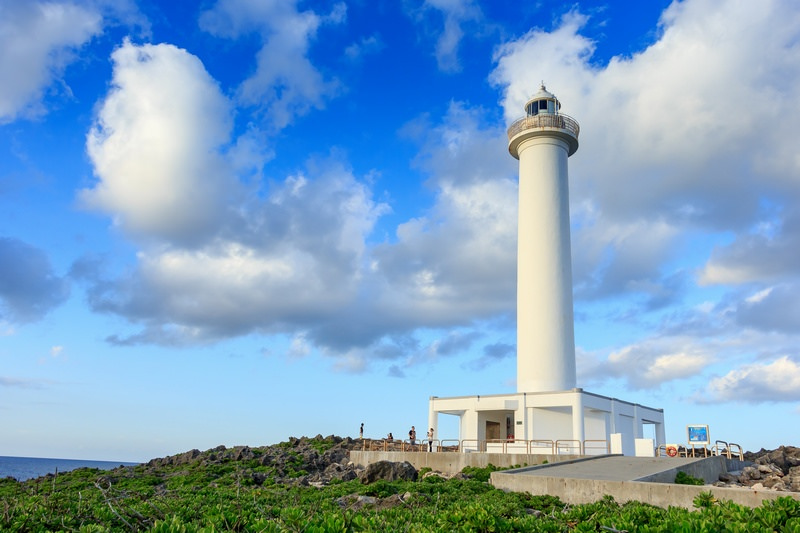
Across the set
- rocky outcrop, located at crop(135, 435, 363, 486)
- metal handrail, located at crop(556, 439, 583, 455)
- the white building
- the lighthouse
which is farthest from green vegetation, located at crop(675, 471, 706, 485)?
rocky outcrop, located at crop(135, 435, 363, 486)

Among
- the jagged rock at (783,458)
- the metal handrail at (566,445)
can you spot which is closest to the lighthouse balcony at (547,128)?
the metal handrail at (566,445)

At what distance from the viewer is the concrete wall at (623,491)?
1484cm

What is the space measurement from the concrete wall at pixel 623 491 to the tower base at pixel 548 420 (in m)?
11.1

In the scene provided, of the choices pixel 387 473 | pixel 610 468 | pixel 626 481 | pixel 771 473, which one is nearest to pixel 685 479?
pixel 610 468

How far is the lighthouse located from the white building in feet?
0.20

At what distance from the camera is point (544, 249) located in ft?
125

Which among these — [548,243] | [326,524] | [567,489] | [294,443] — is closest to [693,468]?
[567,489]

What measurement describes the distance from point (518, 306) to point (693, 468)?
15954 mm

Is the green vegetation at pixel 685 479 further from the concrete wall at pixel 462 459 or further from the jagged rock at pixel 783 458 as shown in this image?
the jagged rock at pixel 783 458

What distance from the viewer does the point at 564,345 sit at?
36656 millimetres

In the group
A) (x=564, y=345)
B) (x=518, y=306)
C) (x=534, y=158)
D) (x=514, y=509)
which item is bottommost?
A: (x=514, y=509)

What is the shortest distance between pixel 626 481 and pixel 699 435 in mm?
13319

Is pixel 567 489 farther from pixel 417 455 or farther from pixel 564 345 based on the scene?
pixel 564 345

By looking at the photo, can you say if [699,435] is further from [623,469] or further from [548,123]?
[548,123]
